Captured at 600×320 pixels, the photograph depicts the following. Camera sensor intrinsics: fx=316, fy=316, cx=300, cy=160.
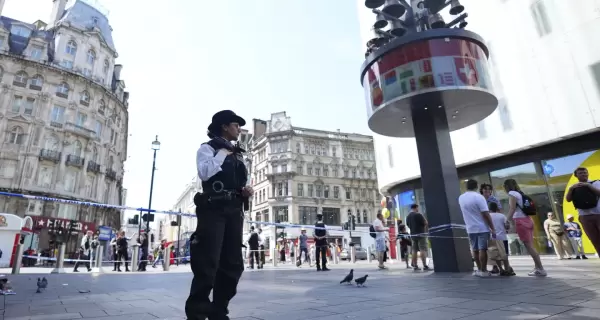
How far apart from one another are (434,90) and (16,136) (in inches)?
1533

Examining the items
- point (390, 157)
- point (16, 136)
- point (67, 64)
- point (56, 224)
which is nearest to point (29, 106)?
point (16, 136)

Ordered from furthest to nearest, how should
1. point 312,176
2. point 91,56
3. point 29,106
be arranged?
point 312,176
point 91,56
point 29,106

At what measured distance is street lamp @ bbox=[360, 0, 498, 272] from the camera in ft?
26.2

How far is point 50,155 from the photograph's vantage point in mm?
31812

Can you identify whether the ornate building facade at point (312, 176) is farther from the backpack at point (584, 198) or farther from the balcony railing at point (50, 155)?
the backpack at point (584, 198)

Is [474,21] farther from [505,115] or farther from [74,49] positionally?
[74,49]

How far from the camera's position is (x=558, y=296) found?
3.72 metres

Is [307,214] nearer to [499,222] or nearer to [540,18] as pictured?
[540,18]

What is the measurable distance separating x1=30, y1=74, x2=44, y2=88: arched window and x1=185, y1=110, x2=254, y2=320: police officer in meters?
41.0

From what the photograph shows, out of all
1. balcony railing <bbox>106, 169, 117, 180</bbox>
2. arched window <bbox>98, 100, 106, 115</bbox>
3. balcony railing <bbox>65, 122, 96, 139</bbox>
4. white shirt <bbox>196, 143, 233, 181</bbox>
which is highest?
arched window <bbox>98, 100, 106, 115</bbox>

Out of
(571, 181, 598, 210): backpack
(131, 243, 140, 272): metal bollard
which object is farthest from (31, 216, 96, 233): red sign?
(571, 181, 598, 210): backpack

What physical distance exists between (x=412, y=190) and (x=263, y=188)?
32.9 metres

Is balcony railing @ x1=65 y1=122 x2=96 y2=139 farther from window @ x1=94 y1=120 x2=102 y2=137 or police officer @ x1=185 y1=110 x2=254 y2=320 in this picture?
police officer @ x1=185 y1=110 x2=254 y2=320

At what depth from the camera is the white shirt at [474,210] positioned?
21.3ft
